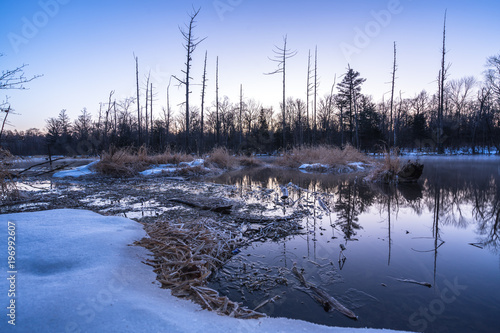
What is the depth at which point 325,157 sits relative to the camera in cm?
1322

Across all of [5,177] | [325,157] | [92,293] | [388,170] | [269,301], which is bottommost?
[269,301]

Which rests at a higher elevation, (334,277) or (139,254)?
(139,254)

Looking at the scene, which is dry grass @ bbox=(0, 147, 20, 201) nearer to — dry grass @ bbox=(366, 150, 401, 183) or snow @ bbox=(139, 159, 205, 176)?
snow @ bbox=(139, 159, 205, 176)

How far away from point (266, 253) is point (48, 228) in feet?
6.78

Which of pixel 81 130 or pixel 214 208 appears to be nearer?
pixel 214 208

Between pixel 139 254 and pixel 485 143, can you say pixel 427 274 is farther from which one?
pixel 485 143

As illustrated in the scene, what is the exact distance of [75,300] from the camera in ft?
3.48

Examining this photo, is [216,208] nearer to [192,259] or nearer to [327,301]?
[192,259]

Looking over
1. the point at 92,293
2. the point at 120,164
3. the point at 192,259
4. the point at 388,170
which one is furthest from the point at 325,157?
the point at 92,293

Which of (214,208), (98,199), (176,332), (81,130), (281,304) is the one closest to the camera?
(176,332)

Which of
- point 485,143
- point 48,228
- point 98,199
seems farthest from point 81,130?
point 485,143

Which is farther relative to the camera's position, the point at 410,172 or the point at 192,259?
the point at 410,172

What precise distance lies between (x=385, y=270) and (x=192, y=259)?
1772mm

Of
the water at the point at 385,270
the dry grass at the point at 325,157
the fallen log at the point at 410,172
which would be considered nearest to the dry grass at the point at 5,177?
the water at the point at 385,270
